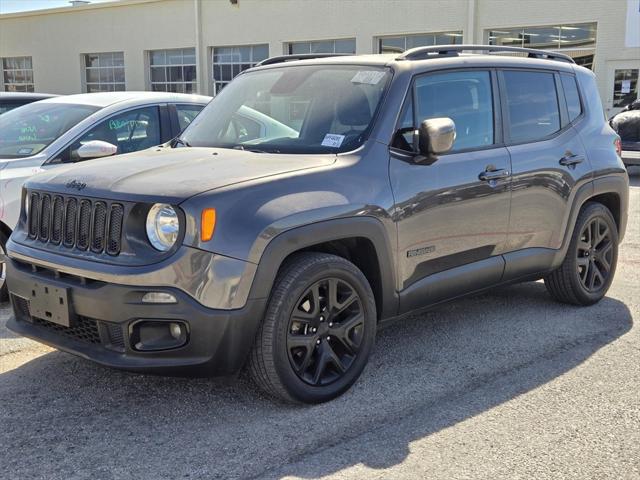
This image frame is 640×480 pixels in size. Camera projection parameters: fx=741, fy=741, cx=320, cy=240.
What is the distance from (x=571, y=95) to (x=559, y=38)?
60.4 feet

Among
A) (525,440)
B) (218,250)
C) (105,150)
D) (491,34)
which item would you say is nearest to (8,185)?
(105,150)

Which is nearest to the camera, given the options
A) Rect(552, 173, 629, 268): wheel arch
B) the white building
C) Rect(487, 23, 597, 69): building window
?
Rect(552, 173, 629, 268): wheel arch

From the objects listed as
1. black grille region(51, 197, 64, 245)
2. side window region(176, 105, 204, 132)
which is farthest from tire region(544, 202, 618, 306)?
black grille region(51, 197, 64, 245)

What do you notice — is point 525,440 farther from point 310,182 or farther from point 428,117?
point 428,117

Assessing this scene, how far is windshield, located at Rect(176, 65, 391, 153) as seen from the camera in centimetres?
433

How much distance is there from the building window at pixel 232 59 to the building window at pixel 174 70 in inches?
43.3

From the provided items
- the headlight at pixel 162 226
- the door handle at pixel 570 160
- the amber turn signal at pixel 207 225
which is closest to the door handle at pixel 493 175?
the door handle at pixel 570 160

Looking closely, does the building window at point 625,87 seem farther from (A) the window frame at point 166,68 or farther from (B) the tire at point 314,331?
(B) the tire at point 314,331

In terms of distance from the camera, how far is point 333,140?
4.27 meters

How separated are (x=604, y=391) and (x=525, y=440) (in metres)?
0.88

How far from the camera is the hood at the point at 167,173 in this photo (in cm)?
361

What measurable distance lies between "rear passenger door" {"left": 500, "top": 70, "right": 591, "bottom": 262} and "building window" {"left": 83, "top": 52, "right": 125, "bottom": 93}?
Answer: 3077 centimetres

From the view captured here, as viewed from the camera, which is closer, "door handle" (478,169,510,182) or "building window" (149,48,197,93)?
"door handle" (478,169,510,182)

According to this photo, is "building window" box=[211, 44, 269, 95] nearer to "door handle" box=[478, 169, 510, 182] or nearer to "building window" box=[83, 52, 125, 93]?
"building window" box=[83, 52, 125, 93]
